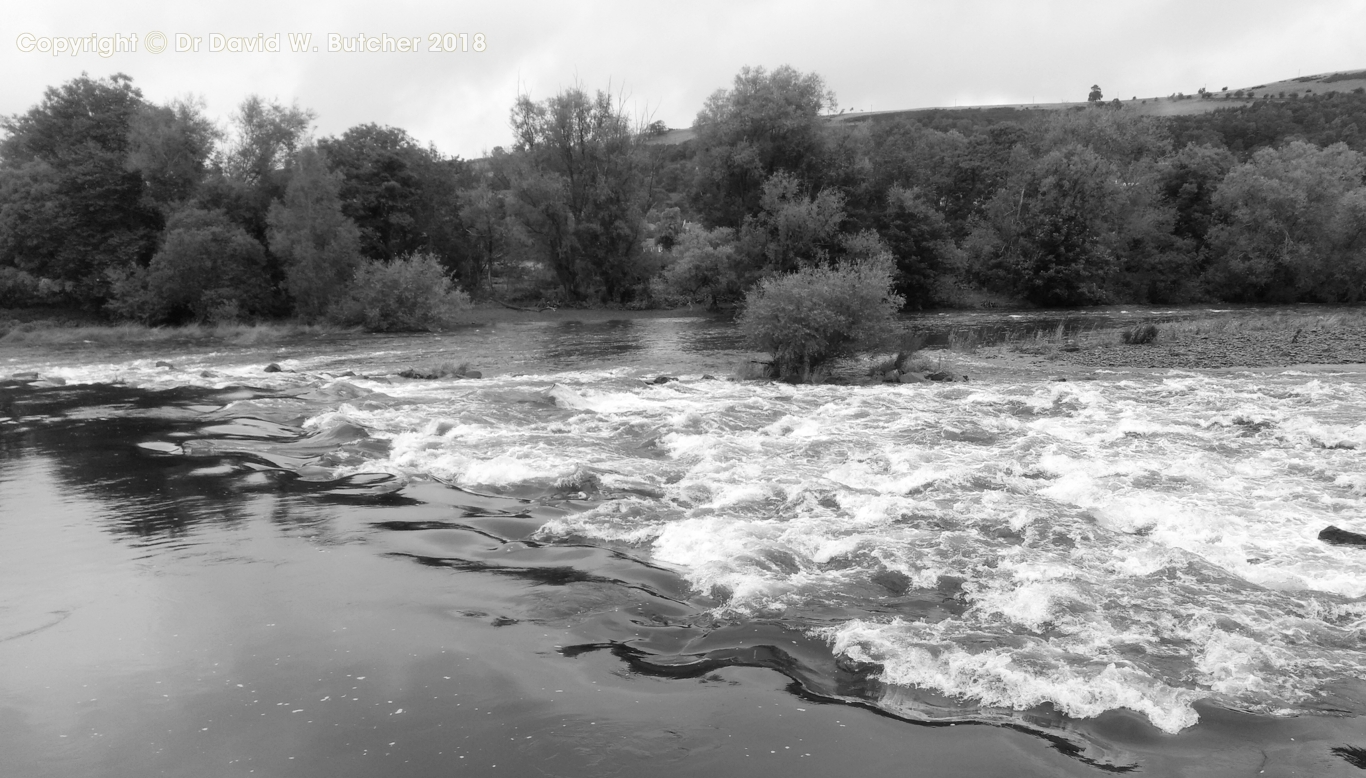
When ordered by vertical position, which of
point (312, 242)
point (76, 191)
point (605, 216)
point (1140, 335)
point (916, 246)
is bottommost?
point (1140, 335)

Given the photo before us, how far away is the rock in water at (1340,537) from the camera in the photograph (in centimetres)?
890

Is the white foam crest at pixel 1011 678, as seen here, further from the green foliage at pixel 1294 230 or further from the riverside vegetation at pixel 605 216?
the green foliage at pixel 1294 230

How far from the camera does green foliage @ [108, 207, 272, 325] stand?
148 ft

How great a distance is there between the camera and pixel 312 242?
46.5m

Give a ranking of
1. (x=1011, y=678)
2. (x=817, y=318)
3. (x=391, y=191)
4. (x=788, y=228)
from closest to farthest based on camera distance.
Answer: (x=1011, y=678) → (x=817, y=318) → (x=788, y=228) → (x=391, y=191)

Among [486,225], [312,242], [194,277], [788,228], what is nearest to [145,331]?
[194,277]

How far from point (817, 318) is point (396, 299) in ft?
94.9

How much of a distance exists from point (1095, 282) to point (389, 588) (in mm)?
58313

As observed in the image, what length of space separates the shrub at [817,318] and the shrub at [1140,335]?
13.0m

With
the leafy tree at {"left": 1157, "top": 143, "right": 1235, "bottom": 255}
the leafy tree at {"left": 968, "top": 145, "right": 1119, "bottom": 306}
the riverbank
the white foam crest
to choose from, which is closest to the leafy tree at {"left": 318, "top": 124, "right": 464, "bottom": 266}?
the riverbank

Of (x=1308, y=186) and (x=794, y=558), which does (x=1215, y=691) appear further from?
(x=1308, y=186)

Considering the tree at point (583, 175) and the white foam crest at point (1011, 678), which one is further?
the tree at point (583, 175)

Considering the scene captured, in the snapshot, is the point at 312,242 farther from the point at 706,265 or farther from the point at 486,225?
the point at 706,265

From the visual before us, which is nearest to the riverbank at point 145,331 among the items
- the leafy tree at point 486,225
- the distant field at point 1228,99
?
the leafy tree at point 486,225
